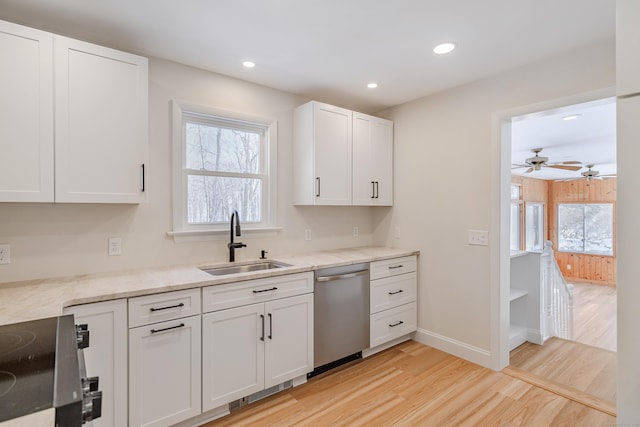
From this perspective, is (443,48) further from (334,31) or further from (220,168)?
(220,168)

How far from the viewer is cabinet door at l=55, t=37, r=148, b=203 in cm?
185

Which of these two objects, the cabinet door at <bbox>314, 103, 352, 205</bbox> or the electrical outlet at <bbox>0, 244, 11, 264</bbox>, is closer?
the electrical outlet at <bbox>0, 244, 11, 264</bbox>

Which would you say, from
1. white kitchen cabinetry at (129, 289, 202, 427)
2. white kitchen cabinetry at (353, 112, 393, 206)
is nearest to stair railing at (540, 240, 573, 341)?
white kitchen cabinetry at (353, 112, 393, 206)

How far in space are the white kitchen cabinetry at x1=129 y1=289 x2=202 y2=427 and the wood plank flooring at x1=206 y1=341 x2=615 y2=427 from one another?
0.32 m

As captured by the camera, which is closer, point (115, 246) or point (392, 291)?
point (115, 246)

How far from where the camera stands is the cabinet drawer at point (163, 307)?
177 cm

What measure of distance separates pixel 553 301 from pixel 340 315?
3025 mm

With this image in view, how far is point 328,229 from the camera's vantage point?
3492 mm

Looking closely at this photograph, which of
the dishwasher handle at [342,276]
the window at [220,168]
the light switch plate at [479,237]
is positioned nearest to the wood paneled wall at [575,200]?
the light switch plate at [479,237]

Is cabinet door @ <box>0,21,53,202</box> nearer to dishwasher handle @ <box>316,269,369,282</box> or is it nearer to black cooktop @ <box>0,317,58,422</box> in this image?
black cooktop @ <box>0,317,58,422</box>

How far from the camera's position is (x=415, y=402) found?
2322mm

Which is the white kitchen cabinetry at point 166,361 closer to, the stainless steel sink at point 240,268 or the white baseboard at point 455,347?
the stainless steel sink at point 240,268

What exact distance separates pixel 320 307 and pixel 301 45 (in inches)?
78.1

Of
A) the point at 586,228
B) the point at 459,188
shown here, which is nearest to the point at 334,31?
the point at 459,188
